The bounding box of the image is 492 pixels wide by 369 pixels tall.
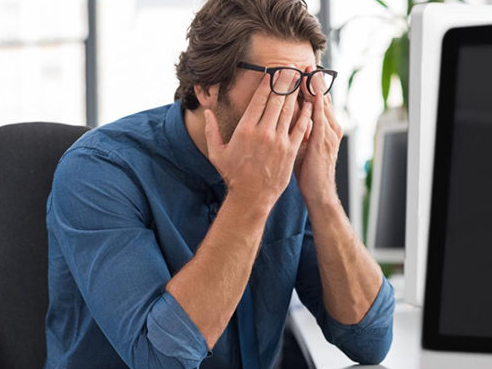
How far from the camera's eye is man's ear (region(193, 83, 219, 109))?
1.18 meters

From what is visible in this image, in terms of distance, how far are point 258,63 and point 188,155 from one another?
197mm

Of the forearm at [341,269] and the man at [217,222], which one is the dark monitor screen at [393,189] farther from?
the forearm at [341,269]

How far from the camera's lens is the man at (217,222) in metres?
0.95

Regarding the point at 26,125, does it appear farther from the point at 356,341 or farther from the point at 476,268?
the point at 476,268

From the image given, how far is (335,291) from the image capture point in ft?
3.59

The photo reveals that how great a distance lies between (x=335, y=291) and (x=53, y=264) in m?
0.47

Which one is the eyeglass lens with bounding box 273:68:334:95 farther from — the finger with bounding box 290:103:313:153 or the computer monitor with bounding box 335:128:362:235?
the computer monitor with bounding box 335:128:362:235

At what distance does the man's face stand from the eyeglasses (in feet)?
0.03

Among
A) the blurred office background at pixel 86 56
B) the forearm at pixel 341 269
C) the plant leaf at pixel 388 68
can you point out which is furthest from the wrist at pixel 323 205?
the blurred office background at pixel 86 56

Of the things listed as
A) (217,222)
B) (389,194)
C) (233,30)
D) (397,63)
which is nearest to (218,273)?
(217,222)

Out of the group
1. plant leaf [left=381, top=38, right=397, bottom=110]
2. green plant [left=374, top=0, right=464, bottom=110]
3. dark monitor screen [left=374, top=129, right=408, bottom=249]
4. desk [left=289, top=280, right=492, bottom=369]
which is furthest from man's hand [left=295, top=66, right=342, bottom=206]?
plant leaf [left=381, top=38, right=397, bottom=110]

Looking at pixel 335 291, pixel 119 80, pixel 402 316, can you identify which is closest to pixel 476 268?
pixel 335 291

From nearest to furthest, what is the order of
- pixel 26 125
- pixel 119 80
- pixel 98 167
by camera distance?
pixel 98 167 < pixel 26 125 < pixel 119 80

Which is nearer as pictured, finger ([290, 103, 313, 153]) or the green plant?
finger ([290, 103, 313, 153])
